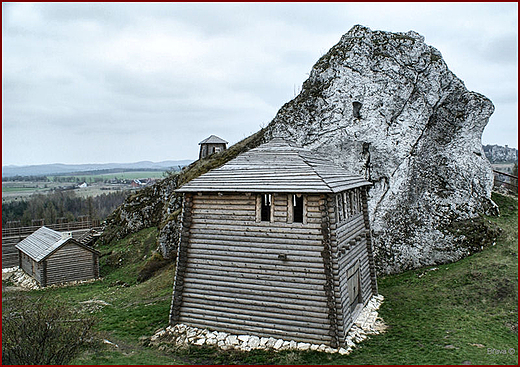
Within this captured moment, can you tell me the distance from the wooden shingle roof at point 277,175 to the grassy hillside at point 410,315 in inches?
225

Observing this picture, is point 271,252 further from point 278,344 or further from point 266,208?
point 278,344

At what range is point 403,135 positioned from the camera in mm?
23359

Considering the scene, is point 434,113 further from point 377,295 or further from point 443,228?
point 377,295

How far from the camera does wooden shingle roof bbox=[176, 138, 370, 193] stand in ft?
43.2

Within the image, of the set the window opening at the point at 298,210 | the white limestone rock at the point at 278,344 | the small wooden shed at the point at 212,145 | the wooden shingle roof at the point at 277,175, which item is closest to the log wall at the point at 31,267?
the wooden shingle roof at the point at 277,175

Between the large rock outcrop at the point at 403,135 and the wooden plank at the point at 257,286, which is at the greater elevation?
the large rock outcrop at the point at 403,135

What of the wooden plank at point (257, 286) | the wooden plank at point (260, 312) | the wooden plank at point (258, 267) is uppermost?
the wooden plank at point (258, 267)

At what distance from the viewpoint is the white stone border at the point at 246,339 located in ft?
41.9

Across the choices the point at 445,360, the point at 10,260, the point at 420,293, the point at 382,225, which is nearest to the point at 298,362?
the point at 445,360

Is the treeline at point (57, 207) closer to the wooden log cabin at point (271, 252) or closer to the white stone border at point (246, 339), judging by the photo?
the white stone border at point (246, 339)

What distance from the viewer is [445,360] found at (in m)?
11.5

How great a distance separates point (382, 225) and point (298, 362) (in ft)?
41.5

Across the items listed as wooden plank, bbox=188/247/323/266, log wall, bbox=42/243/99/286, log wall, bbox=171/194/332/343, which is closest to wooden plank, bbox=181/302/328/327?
log wall, bbox=171/194/332/343

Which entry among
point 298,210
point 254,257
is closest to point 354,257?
point 298,210
